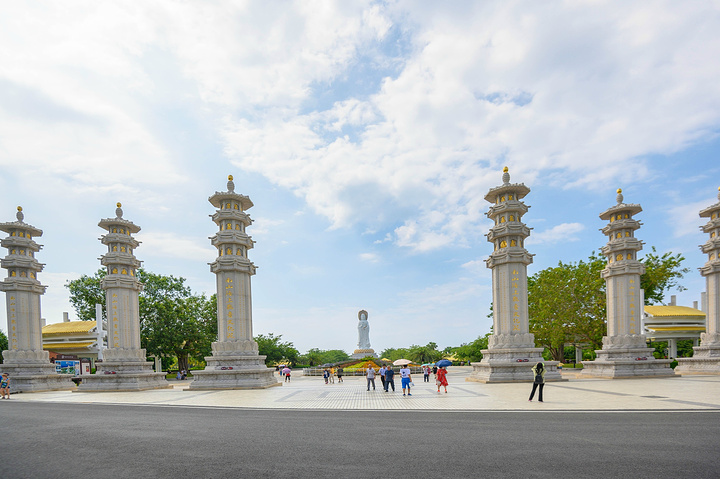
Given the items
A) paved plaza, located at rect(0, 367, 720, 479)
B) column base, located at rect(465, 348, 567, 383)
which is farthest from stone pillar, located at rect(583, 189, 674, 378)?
paved plaza, located at rect(0, 367, 720, 479)

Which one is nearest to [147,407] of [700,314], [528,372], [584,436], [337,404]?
[337,404]

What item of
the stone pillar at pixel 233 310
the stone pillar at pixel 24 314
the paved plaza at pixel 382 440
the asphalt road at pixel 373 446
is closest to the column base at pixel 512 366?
the paved plaza at pixel 382 440

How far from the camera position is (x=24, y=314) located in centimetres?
3369

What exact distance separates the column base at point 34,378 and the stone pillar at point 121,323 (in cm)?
436

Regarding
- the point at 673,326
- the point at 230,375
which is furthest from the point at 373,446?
the point at 673,326

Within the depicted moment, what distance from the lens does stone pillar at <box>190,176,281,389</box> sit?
28.5m

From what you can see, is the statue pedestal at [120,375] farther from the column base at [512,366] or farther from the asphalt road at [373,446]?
the column base at [512,366]

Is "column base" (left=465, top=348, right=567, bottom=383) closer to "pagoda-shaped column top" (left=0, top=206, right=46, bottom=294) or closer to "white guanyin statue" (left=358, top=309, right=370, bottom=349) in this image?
"pagoda-shaped column top" (left=0, top=206, right=46, bottom=294)

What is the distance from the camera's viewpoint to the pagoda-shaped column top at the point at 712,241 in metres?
33.7

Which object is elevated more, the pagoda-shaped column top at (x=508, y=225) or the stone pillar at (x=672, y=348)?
the pagoda-shaped column top at (x=508, y=225)

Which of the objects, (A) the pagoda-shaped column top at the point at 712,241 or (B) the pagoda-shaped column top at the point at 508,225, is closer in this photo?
(B) the pagoda-shaped column top at the point at 508,225

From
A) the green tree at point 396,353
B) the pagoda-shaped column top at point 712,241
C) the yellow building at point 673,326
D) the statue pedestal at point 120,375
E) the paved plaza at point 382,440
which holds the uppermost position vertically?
the pagoda-shaped column top at point 712,241

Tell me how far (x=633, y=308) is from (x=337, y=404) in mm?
24551

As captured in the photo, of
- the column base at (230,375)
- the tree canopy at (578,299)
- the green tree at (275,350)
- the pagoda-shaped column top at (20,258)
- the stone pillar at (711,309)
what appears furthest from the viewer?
the green tree at (275,350)
